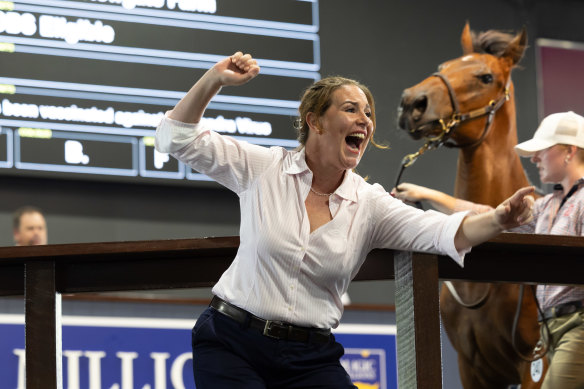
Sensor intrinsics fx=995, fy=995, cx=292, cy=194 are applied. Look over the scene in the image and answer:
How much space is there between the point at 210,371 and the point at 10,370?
3130 mm

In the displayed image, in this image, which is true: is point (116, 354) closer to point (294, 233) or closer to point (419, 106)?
point (419, 106)

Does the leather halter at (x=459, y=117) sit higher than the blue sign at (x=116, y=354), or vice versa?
the leather halter at (x=459, y=117)

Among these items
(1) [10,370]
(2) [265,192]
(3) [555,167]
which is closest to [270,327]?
(2) [265,192]

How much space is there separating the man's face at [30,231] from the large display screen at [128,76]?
36 cm

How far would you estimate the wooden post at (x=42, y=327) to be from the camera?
210 cm

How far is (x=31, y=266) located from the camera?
7.05 ft

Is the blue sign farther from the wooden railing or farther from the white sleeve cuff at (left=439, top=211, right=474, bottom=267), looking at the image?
the white sleeve cuff at (left=439, top=211, right=474, bottom=267)

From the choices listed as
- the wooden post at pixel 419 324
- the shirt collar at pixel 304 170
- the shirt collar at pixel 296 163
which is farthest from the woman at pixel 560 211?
the shirt collar at pixel 296 163

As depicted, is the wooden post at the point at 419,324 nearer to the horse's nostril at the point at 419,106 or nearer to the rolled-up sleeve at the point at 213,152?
the rolled-up sleeve at the point at 213,152

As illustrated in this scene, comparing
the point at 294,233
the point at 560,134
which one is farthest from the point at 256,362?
the point at 560,134

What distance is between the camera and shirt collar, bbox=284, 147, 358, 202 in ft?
7.15

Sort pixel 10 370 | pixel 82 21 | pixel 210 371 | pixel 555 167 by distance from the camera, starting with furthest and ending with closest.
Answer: pixel 82 21, pixel 10 370, pixel 555 167, pixel 210 371

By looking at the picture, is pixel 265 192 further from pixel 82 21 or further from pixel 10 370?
pixel 82 21

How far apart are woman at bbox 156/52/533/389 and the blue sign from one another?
3.07 meters
